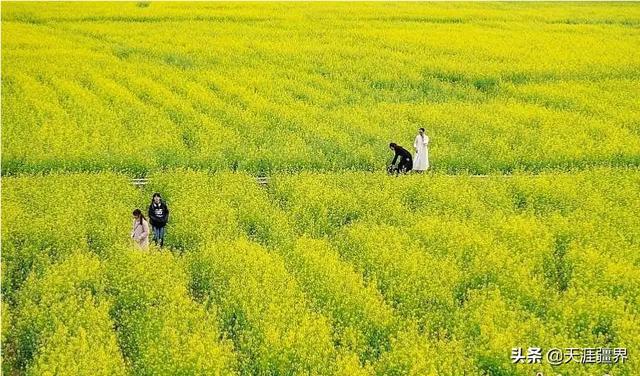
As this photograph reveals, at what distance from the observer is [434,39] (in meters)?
27.9

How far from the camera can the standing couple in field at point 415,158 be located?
14.6 meters

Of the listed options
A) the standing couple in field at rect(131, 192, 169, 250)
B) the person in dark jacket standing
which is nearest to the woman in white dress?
the standing couple in field at rect(131, 192, 169, 250)

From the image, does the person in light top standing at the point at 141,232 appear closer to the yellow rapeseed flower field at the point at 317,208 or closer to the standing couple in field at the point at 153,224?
the standing couple in field at the point at 153,224

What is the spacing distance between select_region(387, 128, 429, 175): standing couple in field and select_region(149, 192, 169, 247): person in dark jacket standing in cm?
486

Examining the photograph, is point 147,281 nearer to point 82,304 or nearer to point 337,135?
point 82,304

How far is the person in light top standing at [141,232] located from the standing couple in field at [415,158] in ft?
17.4

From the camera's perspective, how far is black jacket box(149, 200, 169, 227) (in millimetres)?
11164

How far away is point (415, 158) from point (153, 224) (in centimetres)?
587

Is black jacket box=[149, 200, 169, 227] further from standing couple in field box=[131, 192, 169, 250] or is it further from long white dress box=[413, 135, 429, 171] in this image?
long white dress box=[413, 135, 429, 171]

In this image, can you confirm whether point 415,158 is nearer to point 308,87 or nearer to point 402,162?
point 402,162

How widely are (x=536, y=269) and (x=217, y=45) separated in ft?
58.7

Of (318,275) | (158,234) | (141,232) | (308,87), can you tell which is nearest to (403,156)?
(318,275)

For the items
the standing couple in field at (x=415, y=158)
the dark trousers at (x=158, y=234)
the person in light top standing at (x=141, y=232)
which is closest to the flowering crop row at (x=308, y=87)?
the standing couple in field at (x=415, y=158)

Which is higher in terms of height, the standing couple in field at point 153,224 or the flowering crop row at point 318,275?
the standing couple in field at point 153,224
